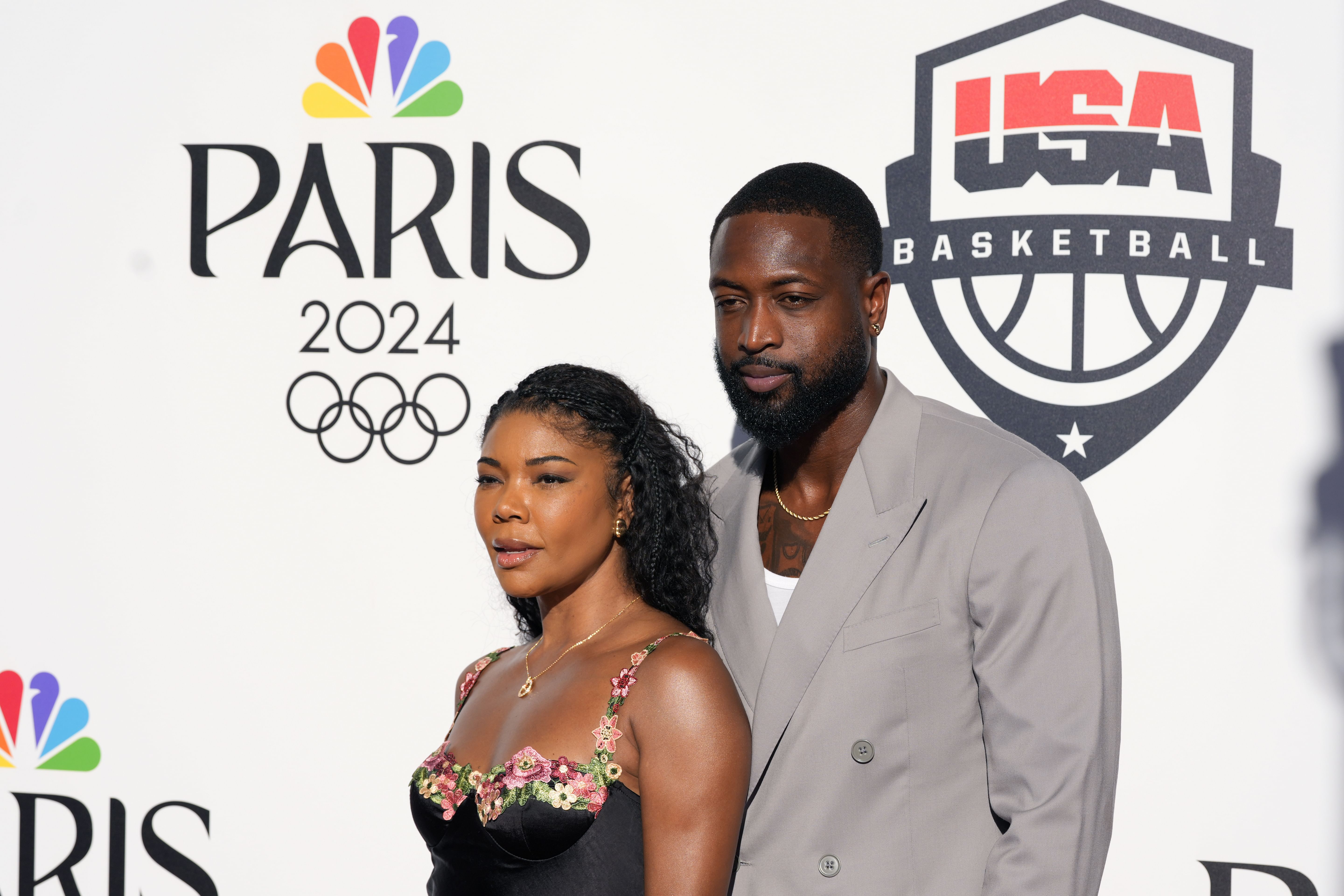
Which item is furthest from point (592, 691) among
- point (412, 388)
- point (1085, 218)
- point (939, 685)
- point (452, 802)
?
point (1085, 218)

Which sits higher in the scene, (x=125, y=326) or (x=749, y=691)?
(x=125, y=326)

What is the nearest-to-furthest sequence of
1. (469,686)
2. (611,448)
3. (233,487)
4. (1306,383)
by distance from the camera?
(611,448)
(469,686)
(1306,383)
(233,487)

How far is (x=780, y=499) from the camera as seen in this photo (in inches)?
79.4

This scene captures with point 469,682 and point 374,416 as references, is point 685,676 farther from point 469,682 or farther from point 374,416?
point 374,416

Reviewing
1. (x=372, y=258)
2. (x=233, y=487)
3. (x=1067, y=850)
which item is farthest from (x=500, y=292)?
(x=1067, y=850)

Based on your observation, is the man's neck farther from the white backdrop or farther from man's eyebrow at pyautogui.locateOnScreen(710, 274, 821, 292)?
the white backdrop

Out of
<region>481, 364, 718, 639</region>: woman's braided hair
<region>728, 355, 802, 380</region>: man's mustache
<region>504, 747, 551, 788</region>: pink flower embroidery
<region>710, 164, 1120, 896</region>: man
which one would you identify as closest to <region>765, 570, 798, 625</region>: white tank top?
<region>710, 164, 1120, 896</region>: man

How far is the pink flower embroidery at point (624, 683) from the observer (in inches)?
65.2

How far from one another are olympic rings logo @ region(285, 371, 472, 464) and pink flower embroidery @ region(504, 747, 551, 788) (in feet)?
4.24

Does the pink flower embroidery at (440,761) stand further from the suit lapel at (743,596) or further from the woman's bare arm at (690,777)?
Result: the suit lapel at (743,596)

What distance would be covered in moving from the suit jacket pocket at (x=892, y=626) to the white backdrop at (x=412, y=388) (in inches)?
39.3

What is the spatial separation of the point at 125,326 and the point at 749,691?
2058mm

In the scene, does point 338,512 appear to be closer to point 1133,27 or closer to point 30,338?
point 30,338

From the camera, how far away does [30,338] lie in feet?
9.88
